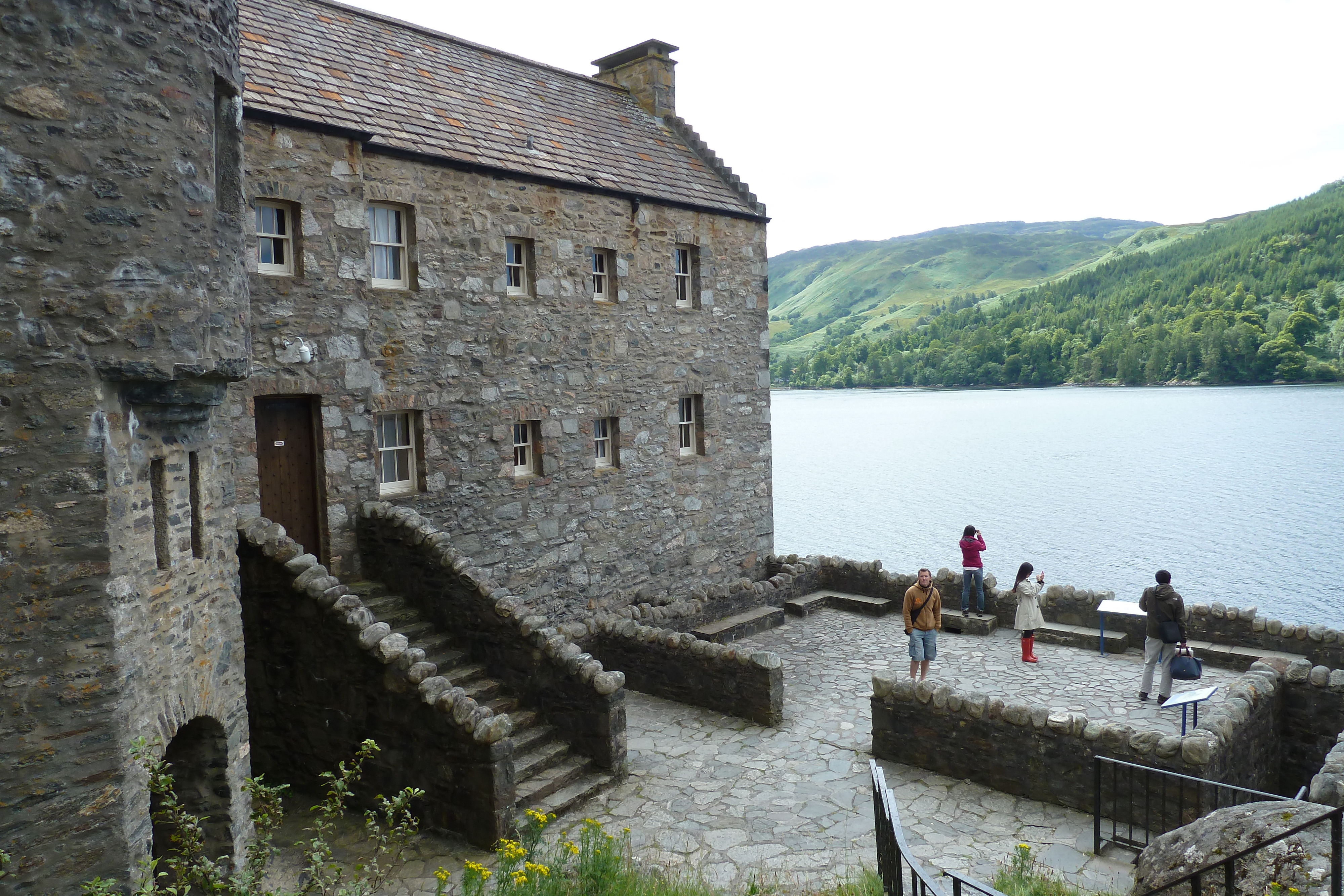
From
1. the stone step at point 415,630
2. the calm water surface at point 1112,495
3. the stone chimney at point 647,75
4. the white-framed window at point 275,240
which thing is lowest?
the calm water surface at point 1112,495

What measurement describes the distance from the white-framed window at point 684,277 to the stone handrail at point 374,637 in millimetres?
10158

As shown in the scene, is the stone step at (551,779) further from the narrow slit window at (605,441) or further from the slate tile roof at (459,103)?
the slate tile roof at (459,103)

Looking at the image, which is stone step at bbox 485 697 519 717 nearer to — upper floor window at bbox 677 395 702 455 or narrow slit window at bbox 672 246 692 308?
upper floor window at bbox 677 395 702 455

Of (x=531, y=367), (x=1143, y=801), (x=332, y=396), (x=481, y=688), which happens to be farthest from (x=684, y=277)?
(x=1143, y=801)

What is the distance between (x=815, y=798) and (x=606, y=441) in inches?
323

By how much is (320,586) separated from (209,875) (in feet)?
14.8

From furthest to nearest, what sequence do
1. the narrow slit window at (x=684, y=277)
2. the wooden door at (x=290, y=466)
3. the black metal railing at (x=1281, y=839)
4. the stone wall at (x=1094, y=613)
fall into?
the narrow slit window at (x=684, y=277) < the stone wall at (x=1094, y=613) < the wooden door at (x=290, y=466) < the black metal railing at (x=1281, y=839)

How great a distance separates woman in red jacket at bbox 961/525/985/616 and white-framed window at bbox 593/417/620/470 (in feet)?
23.1

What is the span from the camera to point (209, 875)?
599 cm

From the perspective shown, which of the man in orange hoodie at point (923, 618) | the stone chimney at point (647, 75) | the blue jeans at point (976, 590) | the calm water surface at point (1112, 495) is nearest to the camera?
the man in orange hoodie at point (923, 618)

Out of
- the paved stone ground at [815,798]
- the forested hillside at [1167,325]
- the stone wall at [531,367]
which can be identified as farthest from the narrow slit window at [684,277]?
the forested hillside at [1167,325]

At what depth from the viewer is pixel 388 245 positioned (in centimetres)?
1293

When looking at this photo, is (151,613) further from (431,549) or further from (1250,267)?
(1250,267)

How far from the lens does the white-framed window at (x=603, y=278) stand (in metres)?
16.4
